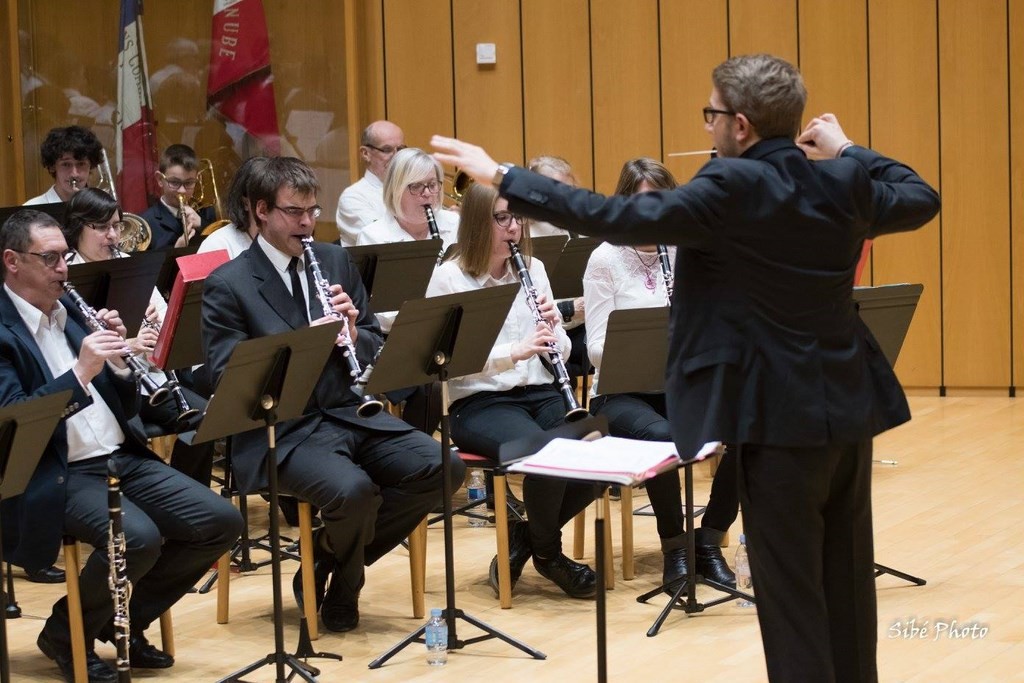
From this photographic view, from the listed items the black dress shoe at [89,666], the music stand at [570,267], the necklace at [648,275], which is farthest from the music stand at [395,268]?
the black dress shoe at [89,666]

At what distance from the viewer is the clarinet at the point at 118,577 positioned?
9.68ft

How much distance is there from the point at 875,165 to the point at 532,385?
1.85m

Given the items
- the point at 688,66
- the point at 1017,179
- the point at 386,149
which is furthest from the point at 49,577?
the point at 1017,179

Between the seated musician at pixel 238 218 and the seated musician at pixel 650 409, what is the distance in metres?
1.15

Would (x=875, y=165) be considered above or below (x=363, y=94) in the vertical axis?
below

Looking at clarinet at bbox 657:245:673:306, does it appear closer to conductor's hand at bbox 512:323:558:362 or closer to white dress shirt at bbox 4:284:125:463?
conductor's hand at bbox 512:323:558:362

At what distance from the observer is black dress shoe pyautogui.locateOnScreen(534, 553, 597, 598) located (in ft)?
13.8

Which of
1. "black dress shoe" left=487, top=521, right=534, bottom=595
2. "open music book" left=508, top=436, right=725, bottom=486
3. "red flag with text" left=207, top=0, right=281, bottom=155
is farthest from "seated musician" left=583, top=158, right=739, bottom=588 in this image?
"red flag with text" left=207, top=0, right=281, bottom=155

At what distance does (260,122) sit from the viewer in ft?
27.0

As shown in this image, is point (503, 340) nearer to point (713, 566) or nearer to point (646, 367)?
point (646, 367)

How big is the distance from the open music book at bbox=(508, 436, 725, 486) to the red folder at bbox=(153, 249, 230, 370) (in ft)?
5.02

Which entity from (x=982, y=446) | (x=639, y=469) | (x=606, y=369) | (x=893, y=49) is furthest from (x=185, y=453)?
(x=893, y=49)

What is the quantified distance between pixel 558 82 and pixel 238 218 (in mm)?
3801

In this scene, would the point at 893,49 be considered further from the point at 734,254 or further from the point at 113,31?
the point at 734,254
